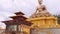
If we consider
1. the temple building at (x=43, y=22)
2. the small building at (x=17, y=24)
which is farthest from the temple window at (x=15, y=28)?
the temple building at (x=43, y=22)

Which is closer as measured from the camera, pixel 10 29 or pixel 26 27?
pixel 10 29

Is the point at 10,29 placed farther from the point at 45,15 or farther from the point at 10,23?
the point at 45,15

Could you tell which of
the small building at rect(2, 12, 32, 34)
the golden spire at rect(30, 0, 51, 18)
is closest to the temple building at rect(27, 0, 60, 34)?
the golden spire at rect(30, 0, 51, 18)

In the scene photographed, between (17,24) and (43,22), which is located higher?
(17,24)

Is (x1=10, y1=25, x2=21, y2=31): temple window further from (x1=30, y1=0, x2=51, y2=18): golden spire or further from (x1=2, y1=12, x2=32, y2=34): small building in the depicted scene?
(x1=30, y1=0, x2=51, y2=18): golden spire

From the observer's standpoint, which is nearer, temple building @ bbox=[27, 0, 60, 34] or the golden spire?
temple building @ bbox=[27, 0, 60, 34]

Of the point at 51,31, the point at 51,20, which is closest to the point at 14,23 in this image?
the point at 51,31

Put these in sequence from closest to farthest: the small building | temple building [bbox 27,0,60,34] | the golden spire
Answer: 1. the small building
2. temple building [bbox 27,0,60,34]
3. the golden spire

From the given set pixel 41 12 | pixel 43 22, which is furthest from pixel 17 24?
pixel 41 12

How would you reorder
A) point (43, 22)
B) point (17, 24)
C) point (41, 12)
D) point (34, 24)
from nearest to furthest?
point (17, 24) < point (34, 24) < point (43, 22) < point (41, 12)

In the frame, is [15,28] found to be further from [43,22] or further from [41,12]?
[41,12]

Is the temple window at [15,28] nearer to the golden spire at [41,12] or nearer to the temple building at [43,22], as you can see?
the temple building at [43,22]

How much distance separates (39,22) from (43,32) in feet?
5.29

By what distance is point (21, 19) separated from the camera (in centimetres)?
1052
